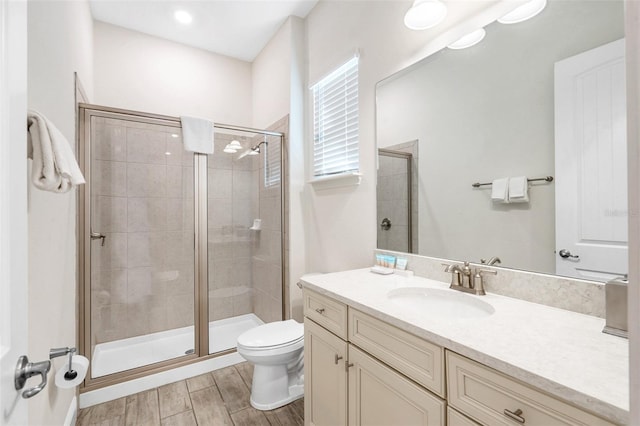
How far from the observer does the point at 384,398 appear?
1065 mm

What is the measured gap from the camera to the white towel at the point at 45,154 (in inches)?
33.7

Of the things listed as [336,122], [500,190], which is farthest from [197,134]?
[500,190]

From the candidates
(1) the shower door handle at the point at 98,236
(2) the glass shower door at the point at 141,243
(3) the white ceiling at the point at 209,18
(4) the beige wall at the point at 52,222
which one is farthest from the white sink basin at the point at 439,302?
(3) the white ceiling at the point at 209,18

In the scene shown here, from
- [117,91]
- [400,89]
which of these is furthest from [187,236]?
[400,89]

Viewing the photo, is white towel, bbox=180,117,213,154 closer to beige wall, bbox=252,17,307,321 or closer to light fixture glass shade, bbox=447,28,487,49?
beige wall, bbox=252,17,307,321

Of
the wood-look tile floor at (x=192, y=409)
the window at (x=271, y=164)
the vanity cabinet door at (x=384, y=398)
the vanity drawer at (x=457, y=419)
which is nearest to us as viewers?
the vanity drawer at (x=457, y=419)

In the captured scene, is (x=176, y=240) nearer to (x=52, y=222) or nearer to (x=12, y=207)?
(x=52, y=222)

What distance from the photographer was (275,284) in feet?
8.98

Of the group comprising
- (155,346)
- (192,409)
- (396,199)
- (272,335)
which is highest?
(396,199)

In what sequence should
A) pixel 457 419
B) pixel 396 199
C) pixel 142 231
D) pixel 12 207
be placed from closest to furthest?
pixel 12 207 → pixel 457 419 → pixel 396 199 → pixel 142 231

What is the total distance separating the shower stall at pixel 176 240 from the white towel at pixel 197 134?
80 mm

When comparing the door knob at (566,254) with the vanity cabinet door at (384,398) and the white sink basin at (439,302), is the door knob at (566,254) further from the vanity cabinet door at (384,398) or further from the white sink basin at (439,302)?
the vanity cabinet door at (384,398)

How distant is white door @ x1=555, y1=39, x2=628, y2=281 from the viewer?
917 millimetres

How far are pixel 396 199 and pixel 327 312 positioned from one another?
30.9 inches
